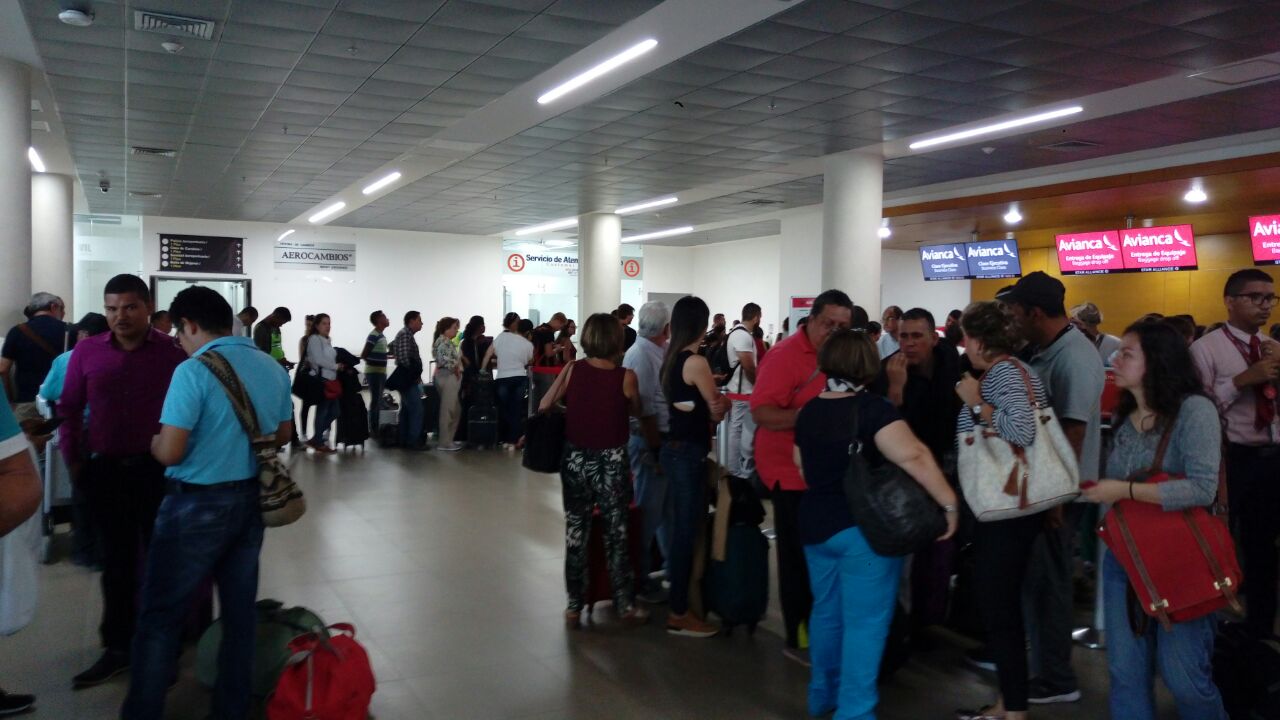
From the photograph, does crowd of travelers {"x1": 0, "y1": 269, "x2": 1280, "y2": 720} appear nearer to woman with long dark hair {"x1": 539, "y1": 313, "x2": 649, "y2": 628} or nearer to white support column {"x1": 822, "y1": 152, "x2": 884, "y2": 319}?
woman with long dark hair {"x1": 539, "y1": 313, "x2": 649, "y2": 628}

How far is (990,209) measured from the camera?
46.2 feet

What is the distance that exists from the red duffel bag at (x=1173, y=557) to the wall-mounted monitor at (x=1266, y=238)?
10.9 metres

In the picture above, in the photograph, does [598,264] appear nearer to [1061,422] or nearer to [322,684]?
[1061,422]

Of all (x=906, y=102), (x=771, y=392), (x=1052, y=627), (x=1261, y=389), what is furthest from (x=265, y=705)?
(x=906, y=102)

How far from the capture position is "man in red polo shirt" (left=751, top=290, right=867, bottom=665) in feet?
12.7

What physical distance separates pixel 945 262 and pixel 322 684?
1533 centimetres

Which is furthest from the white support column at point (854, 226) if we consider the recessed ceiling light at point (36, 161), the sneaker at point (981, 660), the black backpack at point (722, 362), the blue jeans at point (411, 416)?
the recessed ceiling light at point (36, 161)

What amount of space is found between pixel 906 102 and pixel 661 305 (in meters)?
5.28

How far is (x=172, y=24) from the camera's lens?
6742 millimetres

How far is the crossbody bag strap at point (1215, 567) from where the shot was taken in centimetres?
279

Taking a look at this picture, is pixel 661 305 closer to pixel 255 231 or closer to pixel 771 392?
pixel 771 392

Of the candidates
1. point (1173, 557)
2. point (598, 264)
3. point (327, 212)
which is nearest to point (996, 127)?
point (1173, 557)

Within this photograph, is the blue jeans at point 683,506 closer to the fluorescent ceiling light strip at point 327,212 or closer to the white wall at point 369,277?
the fluorescent ceiling light strip at point 327,212

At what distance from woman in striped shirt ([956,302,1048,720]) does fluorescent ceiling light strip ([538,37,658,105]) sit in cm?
465
